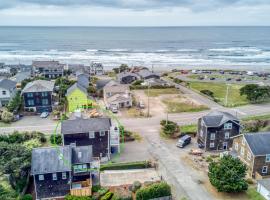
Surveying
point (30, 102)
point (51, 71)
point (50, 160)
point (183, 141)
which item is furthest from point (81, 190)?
point (51, 71)

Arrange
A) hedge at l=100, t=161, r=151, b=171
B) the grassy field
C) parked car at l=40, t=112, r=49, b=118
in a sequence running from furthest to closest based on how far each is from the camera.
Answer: the grassy field, parked car at l=40, t=112, r=49, b=118, hedge at l=100, t=161, r=151, b=171

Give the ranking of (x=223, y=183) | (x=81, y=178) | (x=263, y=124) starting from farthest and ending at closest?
1. (x=263, y=124)
2. (x=81, y=178)
3. (x=223, y=183)

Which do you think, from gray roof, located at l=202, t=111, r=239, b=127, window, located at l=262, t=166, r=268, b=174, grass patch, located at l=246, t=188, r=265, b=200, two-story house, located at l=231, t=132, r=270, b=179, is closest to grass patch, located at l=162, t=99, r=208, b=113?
gray roof, located at l=202, t=111, r=239, b=127

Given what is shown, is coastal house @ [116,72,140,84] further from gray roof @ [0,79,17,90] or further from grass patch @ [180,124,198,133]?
grass patch @ [180,124,198,133]

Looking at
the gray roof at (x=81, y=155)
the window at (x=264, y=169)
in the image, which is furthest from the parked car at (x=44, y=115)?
the window at (x=264, y=169)

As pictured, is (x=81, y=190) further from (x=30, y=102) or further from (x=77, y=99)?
(x=30, y=102)

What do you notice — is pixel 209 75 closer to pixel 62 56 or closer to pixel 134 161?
pixel 134 161

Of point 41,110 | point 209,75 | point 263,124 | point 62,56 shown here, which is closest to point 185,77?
point 209,75
